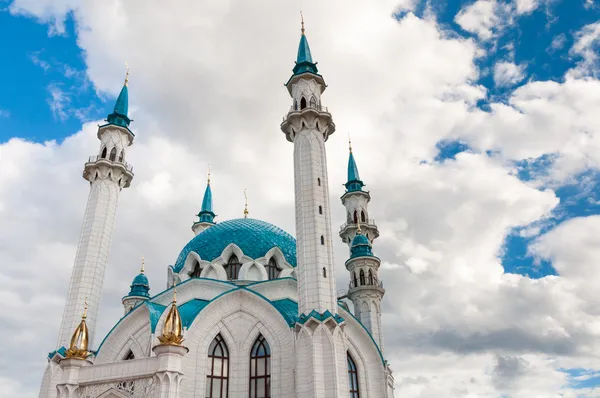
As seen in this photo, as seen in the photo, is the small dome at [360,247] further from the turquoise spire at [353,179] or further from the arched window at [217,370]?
the arched window at [217,370]

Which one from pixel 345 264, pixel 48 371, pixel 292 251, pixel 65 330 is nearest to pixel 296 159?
pixel 292 251

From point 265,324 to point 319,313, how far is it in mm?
3457

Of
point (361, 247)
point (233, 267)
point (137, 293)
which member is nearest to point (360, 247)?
point (361, 247)

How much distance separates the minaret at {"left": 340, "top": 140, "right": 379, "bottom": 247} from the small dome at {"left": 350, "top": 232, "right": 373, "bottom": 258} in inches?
110

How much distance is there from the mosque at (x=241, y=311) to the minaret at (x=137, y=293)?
5.47 m

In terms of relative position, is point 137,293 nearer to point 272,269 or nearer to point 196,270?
point 196,270

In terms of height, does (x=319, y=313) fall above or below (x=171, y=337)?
above

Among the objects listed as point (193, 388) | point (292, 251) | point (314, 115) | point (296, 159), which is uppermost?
point (314, 115)

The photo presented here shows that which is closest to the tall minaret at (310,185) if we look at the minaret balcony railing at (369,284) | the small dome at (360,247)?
the small dome at (360,247)

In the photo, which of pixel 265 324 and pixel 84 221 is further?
pixel 84 221

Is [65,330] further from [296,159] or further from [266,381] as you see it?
[296,159]

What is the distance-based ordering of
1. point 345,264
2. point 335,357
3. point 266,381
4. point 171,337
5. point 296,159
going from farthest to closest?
point 345,264, point 296,159, point 266,381, point 335,357, point 171,337

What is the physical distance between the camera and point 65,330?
26469 millimetres

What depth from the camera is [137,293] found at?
3828 cm
